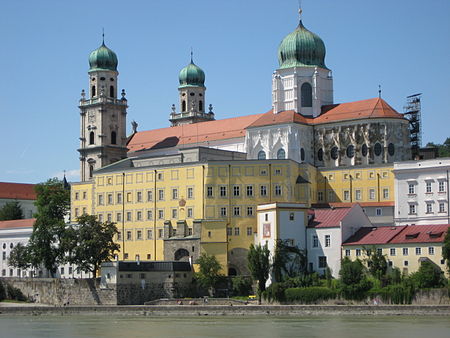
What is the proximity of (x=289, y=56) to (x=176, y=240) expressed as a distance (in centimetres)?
2975

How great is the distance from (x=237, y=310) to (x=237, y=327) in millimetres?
10692

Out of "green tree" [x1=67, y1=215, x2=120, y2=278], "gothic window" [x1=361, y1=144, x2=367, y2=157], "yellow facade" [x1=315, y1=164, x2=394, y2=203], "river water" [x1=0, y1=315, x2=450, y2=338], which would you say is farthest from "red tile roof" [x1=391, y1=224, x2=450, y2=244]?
"green tree" [x1=67, y1=215, x2=120, y2=278]

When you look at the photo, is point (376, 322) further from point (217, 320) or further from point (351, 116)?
point (351, 116)

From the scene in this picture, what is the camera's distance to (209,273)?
92500mm

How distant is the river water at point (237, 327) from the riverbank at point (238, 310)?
155cm

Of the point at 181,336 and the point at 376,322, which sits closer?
the point at 181,336

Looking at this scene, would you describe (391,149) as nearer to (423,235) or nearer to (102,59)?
(423,235)

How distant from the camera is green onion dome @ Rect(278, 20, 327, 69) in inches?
4624

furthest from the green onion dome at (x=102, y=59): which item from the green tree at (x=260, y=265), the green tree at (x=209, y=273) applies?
the green tree at (x=260, y=265)

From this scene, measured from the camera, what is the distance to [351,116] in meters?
111

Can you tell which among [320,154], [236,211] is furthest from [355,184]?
[236,211]

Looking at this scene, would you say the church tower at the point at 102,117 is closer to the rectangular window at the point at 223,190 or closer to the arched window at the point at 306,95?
the arched window at the point at 306,95

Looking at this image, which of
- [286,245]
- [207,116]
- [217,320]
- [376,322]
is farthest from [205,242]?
[207,116]

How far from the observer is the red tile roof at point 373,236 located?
85.4 m
